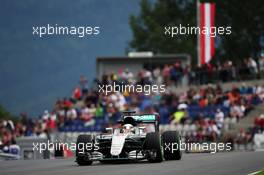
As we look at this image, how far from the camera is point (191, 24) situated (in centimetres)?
7281

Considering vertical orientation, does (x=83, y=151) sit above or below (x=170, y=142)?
below

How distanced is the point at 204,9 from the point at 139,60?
8010 mm

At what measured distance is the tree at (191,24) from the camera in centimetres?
6619

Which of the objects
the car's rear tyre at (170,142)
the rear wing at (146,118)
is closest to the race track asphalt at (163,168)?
the car's rear tyre at (170,142)

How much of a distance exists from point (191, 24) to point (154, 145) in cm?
4939

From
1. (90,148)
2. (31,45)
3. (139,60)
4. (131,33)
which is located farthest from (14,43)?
(90,148)

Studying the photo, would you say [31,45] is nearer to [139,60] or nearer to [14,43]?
[14,43]

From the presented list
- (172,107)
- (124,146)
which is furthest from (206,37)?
(124,146)

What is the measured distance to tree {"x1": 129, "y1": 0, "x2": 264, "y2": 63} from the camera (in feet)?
217

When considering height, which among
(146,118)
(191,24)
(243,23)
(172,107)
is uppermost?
(191,24)

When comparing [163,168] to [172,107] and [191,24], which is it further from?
[191,24]

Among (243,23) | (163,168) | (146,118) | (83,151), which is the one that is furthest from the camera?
(243,23)

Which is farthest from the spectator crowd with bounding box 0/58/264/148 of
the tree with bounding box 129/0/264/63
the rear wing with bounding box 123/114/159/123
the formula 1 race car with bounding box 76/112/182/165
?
the tree with bounding box 129/0/264/63

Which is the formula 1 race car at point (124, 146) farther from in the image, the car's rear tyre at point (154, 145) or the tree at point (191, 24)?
the tree at point (191, 24)
